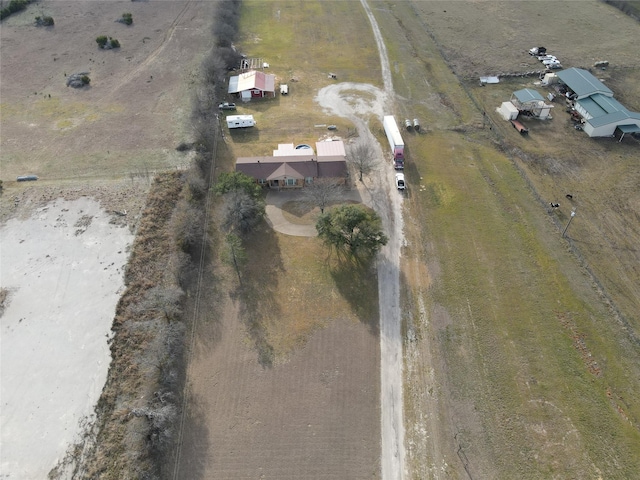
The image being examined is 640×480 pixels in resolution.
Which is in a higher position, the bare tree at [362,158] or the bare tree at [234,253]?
the bare tree at [362,158]

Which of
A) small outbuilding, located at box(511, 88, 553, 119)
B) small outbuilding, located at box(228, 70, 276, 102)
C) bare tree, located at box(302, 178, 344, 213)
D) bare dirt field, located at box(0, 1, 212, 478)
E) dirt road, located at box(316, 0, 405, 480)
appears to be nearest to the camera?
dirt road, located at box(316, 0, 405, 480)

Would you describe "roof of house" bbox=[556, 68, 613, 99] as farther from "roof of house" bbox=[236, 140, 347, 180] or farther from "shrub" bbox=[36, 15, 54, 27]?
"shrub" bbox=[36, 15, 54, 27]

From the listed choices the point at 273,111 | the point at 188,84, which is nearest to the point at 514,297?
the point at 273,111

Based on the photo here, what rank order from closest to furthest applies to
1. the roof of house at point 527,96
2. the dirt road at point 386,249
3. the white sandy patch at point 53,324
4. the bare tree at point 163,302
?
the white sandy patch at point 53,324 → the dirt road at point 386,249 → the bare tree at point 163,302 → the roof of house at point 527,96

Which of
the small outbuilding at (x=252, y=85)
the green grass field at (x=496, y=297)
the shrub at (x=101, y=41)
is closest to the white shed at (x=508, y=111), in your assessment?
the green grass field at (x=496, y=297)

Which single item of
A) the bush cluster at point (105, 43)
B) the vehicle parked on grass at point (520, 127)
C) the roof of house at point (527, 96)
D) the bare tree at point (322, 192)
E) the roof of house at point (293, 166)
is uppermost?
the roof of house at point (527, 96)

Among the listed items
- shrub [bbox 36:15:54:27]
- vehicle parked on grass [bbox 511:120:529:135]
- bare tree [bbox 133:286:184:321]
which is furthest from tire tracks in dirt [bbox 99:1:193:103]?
vehicle parked on grass [bbox 511:120:529:135]

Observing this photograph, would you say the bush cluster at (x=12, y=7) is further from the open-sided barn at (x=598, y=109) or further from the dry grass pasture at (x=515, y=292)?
the open-sided barn at (x=598, y=109)

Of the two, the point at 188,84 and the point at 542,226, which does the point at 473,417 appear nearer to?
the point at 542,226
